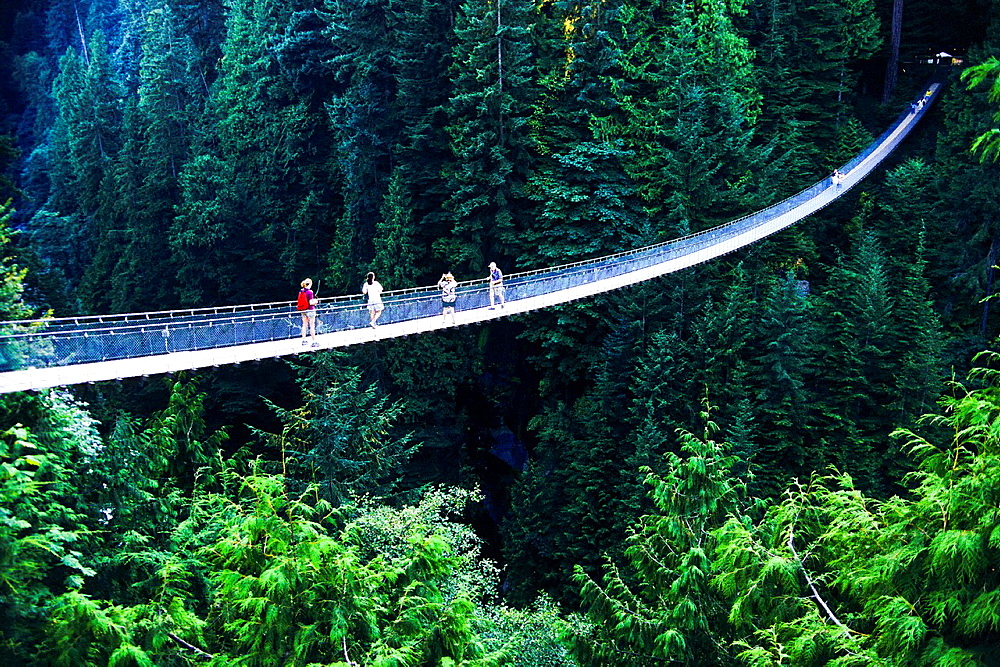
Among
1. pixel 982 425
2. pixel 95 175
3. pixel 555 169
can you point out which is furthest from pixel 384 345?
pixel 95 175

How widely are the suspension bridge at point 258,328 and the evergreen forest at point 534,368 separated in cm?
63

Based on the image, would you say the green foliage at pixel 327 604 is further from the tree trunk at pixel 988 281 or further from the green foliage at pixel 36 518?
the tree trunk at pixel 988 281

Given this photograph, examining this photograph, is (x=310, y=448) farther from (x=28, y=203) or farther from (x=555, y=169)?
(x=28, y=203)

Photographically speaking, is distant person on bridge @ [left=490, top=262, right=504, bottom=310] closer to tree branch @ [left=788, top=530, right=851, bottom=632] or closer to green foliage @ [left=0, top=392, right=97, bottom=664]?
green foliage @ [left=0, top=392, right=97, bottom=664]

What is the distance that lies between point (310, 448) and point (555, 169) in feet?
31.4

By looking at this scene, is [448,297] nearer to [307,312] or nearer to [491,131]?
[307,312]

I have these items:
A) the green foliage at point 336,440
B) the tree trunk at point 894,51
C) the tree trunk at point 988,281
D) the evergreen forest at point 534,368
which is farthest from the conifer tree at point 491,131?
the tree trunk at point 894,51

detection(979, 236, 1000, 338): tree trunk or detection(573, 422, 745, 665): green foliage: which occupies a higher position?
detection(979, 236, 1000, 338): tree trunk

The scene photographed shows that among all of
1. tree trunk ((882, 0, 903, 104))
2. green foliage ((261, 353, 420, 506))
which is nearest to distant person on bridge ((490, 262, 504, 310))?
green foliage ((261, 353, 420, 506))

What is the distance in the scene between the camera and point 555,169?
23.9 m

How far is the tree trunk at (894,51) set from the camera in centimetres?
3191

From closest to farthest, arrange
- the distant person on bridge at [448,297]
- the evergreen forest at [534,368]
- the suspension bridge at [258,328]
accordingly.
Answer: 1. the evergreen forest at [534,368]
2. the suspension bridge at [258,328]
3. the distant person on bridge at [448,297]

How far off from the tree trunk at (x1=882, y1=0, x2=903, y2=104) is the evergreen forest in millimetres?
129

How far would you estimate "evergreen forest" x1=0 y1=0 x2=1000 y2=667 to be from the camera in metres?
8.47
